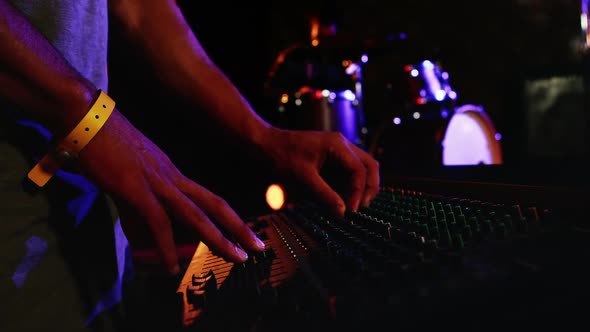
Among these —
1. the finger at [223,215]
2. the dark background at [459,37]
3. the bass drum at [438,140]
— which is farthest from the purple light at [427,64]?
the finger at [223,215]

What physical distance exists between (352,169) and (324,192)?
0.30 feet

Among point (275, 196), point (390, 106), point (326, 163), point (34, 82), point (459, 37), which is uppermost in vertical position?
point (459, 37)

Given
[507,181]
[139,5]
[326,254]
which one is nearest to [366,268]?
[326,254]

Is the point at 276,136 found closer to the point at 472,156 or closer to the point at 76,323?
the point at 76,323

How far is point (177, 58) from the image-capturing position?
112 cm

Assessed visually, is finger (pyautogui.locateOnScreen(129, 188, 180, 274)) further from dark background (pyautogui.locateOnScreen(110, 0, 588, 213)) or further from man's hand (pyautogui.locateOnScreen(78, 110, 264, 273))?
dark background (pyautogui.locateOnScreen(110, 0, 588, 213))

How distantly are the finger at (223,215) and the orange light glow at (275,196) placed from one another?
4.91 feet

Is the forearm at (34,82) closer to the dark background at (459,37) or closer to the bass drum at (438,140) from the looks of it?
the bass drum at (438,140)

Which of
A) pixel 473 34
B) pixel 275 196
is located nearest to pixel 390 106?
pixel 275 196

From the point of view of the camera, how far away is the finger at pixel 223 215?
62 centimetres

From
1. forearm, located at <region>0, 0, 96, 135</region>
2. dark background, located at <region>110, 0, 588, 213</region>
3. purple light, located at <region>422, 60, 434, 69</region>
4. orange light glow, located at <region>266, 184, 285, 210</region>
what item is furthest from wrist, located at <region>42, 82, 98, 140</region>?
dark background, located at <region>110, 0, 588, 213</region>

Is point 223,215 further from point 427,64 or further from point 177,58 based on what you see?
point 427,64

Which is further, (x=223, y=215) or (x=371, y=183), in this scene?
(x=371, y=183)

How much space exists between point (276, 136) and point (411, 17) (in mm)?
3308
